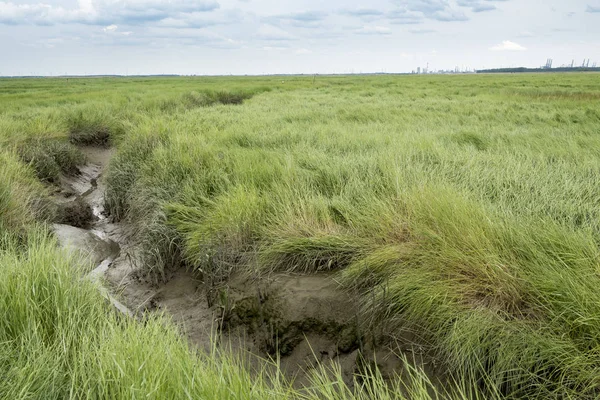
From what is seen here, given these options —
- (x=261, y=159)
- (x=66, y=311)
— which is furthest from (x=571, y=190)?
(x=66, y=311)

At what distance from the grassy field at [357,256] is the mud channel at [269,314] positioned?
150 millimetres

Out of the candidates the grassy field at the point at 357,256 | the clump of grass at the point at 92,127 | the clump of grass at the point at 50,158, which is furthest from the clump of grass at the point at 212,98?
the grassy field at the point at 357,256

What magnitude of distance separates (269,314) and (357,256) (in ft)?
2.73

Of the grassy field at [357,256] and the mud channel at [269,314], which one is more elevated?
the grassy field at [357,256]

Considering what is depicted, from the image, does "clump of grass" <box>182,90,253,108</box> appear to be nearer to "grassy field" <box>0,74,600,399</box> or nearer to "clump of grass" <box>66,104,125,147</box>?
"clump of grass" <box>66,104,125,147</box>

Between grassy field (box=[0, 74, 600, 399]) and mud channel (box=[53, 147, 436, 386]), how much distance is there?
0.15 m

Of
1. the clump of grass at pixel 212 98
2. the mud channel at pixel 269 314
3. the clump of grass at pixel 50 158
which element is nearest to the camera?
the mud channel at pixel 269 314

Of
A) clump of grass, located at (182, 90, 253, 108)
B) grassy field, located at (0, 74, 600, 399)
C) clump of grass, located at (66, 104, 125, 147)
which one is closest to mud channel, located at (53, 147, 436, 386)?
grassy field, located at (0, 74, 600, 399)

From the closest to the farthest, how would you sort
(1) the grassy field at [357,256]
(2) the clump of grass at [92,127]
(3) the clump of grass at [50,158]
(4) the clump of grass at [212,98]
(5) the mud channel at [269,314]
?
(1) the grassy field at [357,256] < (5) the mud channel at [269,314] < (3) the clump of grass at [50,158] < (2) the clump of grass at [92,127] < (4) the clump of grass at [212,98]

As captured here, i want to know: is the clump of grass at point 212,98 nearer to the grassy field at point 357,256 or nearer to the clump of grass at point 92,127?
the clump of grass at point 92,127

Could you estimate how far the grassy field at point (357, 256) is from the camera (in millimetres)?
1889

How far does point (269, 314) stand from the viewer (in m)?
3.36

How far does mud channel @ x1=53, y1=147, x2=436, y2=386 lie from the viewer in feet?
9.47

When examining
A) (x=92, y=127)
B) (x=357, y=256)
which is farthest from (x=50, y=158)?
(x=357, y=256)
